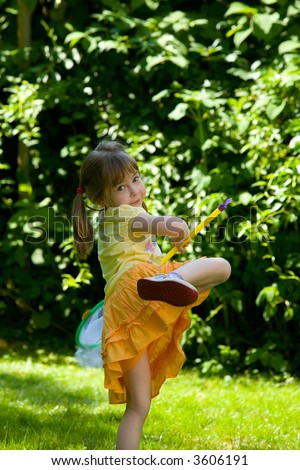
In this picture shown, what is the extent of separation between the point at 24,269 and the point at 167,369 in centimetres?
283

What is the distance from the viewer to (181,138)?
4.61 m

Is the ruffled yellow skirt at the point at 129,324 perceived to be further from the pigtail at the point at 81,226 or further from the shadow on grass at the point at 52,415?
the shadow on grass at the point at 52,415

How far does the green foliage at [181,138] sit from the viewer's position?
13.9 ft

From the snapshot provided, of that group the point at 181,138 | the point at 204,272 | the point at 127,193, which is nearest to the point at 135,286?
the point at 204,272

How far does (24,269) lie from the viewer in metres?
5.36

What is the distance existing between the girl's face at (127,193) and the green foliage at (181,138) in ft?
4.99

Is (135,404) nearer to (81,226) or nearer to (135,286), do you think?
(135,286)

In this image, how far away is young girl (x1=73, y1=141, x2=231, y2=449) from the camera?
96.5 inches

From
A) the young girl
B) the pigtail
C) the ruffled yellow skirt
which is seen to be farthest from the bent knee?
the pigtail

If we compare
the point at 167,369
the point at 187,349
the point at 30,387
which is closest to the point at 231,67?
the point at 187,349

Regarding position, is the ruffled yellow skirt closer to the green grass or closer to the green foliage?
the green grass

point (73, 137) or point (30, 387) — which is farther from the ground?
point (73, 137)

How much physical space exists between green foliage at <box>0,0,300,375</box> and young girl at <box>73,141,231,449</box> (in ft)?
5.08
